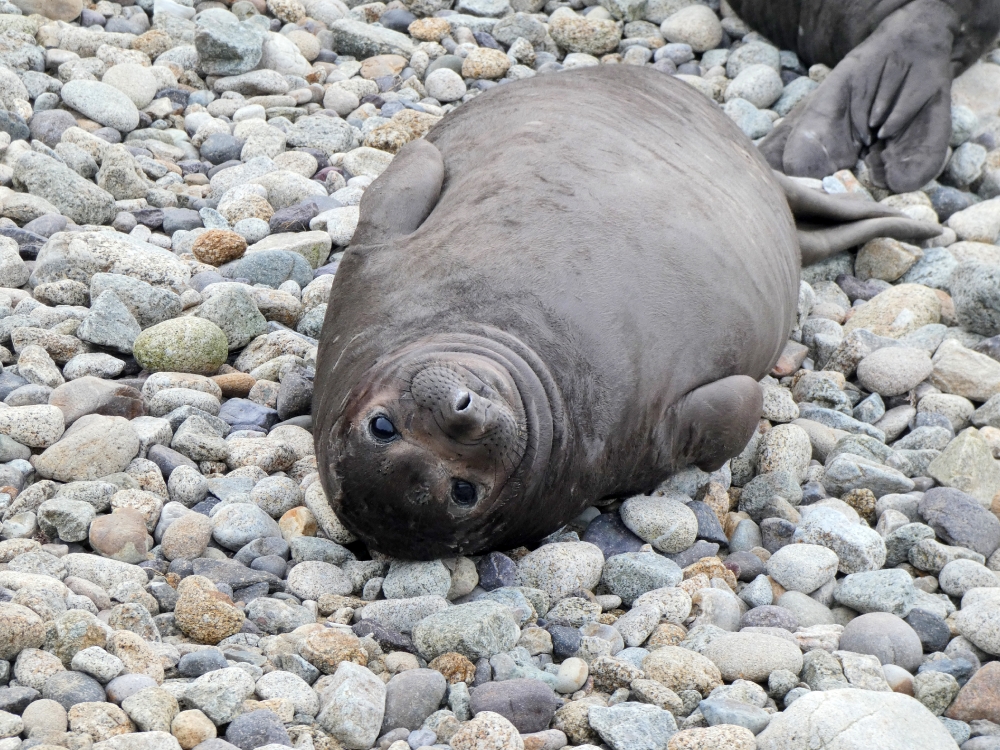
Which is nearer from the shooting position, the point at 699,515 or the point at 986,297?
the point at 699,515

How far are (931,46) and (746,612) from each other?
15.9 feet

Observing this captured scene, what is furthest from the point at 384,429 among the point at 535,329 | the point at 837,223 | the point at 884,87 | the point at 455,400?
the point at 884,87

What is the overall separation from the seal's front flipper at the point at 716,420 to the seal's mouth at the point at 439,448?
629 millimetres

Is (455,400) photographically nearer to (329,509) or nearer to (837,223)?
(329,509)

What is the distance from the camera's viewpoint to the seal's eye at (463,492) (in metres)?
3.70

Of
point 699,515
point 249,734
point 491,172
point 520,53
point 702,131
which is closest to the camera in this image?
point 249,734

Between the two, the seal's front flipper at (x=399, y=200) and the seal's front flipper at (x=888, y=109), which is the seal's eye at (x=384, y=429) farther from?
the seal's front flipper at (x=888, y=109)

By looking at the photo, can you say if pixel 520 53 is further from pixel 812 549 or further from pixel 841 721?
pixel 841 721

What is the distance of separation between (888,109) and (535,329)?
4.23 m

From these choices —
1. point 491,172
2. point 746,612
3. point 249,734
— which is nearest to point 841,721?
point 746,612

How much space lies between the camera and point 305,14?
8219 mm

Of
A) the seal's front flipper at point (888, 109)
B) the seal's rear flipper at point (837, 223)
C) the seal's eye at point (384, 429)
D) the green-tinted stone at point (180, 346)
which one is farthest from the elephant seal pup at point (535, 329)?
the seal's front flipper at point (888, 109)

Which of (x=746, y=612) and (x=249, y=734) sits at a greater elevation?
(x=249, y=734)

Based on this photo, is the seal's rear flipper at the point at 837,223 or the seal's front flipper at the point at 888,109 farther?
the seal's front flipper at the point at 888,109
